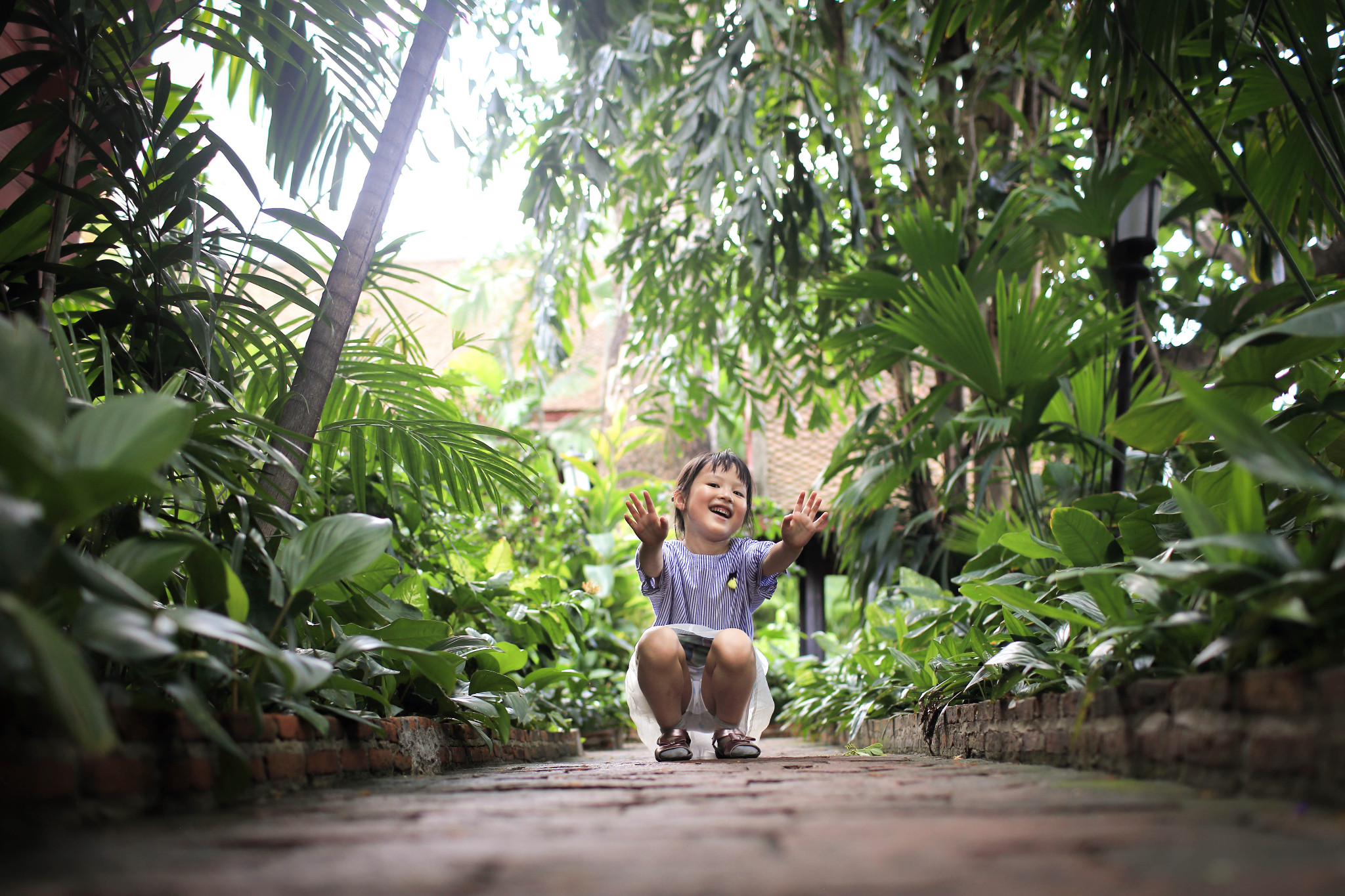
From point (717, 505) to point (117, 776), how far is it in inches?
73.1

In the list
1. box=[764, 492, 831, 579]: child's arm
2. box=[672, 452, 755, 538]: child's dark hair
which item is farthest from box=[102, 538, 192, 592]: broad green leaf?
box=[672, 452, 755, 538]: child's dark hair

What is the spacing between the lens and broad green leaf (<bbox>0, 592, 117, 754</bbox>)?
2.34 feet

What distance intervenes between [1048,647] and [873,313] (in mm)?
2862

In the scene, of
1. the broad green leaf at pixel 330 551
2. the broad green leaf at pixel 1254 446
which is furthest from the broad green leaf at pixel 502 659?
the broad green leaf at pixel 1254 446

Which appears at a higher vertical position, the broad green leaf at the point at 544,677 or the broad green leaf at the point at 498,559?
the broad green leaf at the point at 498,559

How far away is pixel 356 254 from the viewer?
1955 mm

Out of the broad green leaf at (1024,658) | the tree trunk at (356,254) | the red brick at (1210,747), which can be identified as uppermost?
the tree trunk at (356,254)

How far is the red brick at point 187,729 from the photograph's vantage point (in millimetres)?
1044

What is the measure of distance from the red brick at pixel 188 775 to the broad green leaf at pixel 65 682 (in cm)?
29

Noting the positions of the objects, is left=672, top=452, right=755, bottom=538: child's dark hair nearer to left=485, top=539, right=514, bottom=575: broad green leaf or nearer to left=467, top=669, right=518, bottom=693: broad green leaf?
left=485, top=539, right=514, bottom=575: broad green leaf

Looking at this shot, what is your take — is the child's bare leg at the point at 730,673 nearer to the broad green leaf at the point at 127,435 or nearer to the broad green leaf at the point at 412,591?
the broad green leaf at the point at 412,591

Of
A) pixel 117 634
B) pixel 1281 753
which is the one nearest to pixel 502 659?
pixel 117 634

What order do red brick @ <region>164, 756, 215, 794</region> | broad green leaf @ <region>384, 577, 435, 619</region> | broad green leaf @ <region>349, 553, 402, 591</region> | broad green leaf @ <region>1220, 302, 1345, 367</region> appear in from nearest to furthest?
1. red brick @ <region>164, 756, 215, 794</region>
2. broad green leaf @ <region>1220, 302, 1345, 367</region>
3. broad green leaf @ <region>349, 553, 402, 591</region>
4. broad green leaf @ <region>384, 577, 435, 619</region>

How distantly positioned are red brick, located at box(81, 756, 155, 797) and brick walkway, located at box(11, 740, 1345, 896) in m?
0.05
